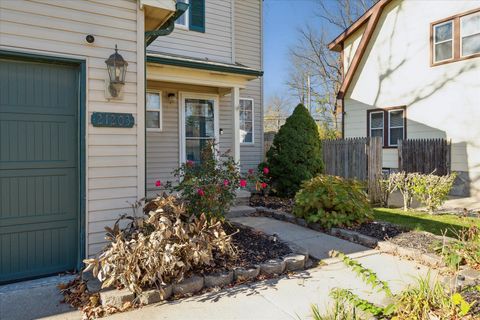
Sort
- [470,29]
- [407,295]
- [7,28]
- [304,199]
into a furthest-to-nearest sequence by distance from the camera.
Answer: [470,29], [304,199], [7,28], [407,295]

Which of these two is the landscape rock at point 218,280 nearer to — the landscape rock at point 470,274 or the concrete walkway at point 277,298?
the concrete walkway at point 277,298

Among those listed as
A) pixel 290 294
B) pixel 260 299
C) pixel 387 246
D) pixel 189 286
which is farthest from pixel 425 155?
pixel 189 286

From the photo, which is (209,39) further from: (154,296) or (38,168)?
(154,296)

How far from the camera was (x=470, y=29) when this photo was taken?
9.55m

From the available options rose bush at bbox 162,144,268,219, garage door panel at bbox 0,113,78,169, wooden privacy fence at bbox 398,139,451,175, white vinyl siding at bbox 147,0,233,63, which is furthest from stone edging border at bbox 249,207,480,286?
wooden privacy fence at bbox 398,139,451,175

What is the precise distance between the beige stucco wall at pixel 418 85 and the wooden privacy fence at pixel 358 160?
10.0ft

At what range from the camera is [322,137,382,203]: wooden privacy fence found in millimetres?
8344

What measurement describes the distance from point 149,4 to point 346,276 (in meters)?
4.02

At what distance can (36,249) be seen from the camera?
12.2 ft

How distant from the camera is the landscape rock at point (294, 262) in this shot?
3.99 m

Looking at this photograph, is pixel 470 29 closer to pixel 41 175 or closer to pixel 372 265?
pixel 372 265

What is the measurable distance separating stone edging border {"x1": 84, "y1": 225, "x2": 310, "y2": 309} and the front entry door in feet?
14.9

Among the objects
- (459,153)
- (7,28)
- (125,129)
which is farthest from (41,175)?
(459,153)

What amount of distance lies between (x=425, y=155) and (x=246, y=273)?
27.9 feet
